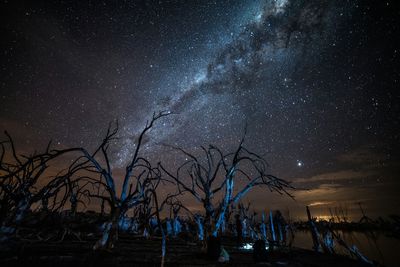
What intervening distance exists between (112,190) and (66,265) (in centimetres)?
352

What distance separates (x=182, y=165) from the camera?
14.4 metres

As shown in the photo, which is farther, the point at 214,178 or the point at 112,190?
the point at 214,178

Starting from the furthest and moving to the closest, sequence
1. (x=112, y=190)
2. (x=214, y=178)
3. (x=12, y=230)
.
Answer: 1. (x=214, y=178)
2. (x=12, y=230)
3. (x=112, y=190)

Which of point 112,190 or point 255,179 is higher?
point 255,179

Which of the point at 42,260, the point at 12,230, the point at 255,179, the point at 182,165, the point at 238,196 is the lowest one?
the point at 42,260

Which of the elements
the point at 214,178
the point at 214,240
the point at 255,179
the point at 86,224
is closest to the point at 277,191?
the point at 255,179

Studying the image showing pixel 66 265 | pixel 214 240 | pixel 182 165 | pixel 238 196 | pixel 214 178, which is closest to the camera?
pixel 66 265

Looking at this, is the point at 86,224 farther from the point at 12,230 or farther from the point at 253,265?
the point at 253,265

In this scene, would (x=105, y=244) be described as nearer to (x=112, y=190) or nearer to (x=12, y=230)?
(x=112, y=190)

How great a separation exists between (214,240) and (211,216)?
270 cm

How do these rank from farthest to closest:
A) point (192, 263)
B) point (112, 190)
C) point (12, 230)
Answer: point (12, 230), point (112, 190), point (192, 263)

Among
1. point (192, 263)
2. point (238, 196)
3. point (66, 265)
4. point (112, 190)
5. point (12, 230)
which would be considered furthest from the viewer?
point (238, 196)

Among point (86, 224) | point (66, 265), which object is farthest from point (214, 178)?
point (86, 224)

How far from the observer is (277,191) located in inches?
481
